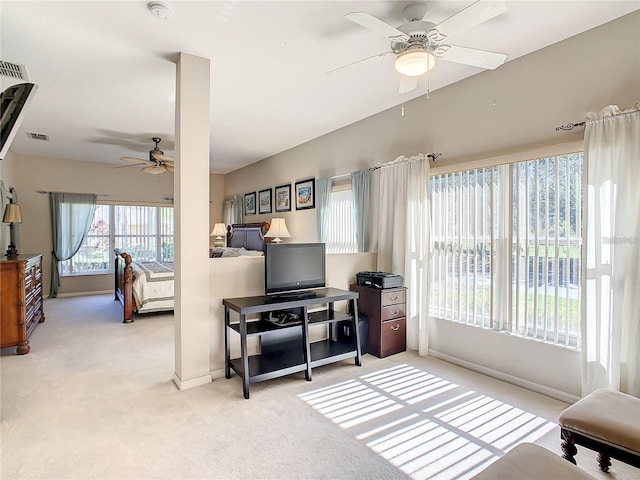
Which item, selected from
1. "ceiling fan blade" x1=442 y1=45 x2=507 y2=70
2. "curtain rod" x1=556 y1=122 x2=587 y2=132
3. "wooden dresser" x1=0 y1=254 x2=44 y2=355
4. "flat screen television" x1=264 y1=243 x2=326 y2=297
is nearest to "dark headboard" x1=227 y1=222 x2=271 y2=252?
"flat screen television" x1=264 y1=243 x2=326 y2=297

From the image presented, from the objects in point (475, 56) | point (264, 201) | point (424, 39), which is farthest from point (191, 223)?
point (264, 201)

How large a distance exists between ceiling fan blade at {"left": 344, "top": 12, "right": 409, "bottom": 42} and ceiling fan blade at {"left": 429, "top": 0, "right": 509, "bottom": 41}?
189mm

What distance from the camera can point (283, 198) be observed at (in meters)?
6.13

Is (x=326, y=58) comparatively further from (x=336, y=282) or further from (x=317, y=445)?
(x=317, y=445)

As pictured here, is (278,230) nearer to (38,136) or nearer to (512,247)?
(512,247)

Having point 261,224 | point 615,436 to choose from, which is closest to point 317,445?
point 615,436

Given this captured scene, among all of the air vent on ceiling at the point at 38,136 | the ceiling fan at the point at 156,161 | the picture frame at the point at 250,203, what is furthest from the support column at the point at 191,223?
the picture frame at the point at 250,203

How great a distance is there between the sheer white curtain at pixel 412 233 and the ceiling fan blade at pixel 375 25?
5.22 feet

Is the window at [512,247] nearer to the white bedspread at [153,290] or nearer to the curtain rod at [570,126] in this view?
the curtain rod at [570,126]

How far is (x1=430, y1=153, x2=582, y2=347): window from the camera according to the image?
8.45 feet

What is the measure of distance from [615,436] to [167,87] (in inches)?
163

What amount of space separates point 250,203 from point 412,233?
4.47m

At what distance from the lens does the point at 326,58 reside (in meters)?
2.81

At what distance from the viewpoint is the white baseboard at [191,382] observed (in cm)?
271
